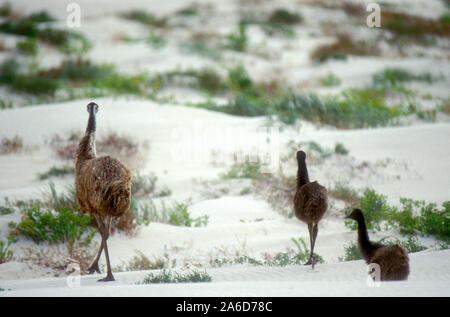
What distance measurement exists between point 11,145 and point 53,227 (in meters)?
3.40

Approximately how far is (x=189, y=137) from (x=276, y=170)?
2245mm

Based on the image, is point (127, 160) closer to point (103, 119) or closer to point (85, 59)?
point (103, 119)

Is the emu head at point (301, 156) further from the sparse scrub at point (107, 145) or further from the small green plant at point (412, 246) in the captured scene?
the sparse scrub at point (107, 145)

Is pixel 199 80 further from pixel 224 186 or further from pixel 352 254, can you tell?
pixel 352 254

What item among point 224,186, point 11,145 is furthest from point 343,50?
point 11,145

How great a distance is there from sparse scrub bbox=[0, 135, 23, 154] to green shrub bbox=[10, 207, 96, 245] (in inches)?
118

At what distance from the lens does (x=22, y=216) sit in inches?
255

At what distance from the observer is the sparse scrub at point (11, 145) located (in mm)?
9086

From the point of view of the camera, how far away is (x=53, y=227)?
6277 mm

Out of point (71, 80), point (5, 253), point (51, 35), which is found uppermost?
point (51, 35)

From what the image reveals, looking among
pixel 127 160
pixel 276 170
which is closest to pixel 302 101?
pixel 276 170

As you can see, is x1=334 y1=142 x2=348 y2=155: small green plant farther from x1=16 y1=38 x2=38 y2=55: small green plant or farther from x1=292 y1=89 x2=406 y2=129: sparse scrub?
x1=16 y1=38 x2=38 y2=55: small green plant

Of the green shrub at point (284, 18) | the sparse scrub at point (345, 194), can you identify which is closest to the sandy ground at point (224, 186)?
the sparse scrub at point (345, 194)

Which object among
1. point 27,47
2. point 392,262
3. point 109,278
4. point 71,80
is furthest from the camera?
point 27,47
